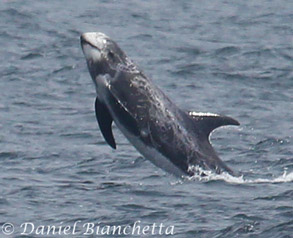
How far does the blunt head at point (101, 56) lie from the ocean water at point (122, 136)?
1923 millimetres

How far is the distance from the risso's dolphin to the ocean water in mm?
437

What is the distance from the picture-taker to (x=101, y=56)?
61.7 ft

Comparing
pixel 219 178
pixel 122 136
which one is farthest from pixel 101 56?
pixel 122 136

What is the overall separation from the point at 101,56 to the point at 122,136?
4144mm

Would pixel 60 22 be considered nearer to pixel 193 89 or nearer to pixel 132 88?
A: pixel 193 89

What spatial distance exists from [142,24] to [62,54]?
575cm

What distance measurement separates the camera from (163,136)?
17.9 m

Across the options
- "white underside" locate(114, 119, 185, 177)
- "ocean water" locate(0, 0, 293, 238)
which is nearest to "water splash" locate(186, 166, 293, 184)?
"ocean water" locate(0, 0, 293, 238)

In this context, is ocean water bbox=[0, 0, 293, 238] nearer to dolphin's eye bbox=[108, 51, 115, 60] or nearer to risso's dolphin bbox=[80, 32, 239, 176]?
risso's dolphin bbox=[80, 32, 239, 176]

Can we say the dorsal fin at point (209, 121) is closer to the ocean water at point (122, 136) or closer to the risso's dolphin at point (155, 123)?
the risso's dolphin at point (155, 123)

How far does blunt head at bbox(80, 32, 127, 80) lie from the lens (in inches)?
735

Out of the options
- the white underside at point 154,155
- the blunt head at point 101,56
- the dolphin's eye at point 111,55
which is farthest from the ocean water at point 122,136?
the dolphin's eye at point 111,55

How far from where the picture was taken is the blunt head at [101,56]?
18.7 metres

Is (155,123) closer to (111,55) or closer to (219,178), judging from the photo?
(219,178)
